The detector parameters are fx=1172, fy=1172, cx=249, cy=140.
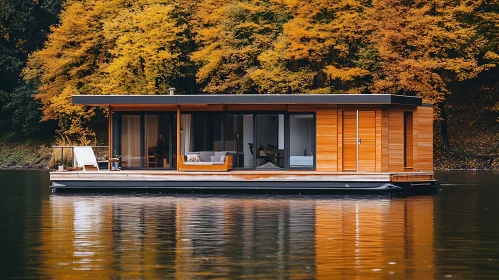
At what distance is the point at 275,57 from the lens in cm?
6450

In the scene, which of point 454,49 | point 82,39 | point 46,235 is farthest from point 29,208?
point 82,39

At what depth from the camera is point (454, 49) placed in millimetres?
65312

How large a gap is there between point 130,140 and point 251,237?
69.5 feet

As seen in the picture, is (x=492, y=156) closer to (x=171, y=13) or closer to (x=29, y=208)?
(x=171, y=13)

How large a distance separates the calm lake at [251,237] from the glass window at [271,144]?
17.0 feet

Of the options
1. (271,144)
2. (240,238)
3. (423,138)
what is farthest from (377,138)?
(240,238)

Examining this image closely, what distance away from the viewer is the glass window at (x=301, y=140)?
4319 cm

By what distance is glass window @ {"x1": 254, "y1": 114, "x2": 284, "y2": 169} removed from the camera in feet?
144

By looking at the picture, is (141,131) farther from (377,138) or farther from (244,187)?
(377,138)

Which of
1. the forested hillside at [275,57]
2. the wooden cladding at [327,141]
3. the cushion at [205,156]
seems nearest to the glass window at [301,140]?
the wooden cladding at [327,141]

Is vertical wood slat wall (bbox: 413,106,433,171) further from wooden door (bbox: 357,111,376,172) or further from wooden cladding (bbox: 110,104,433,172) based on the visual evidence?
wooden door (bbox: 357,111,376,172)

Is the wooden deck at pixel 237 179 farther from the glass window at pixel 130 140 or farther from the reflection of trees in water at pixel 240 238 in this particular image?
the reflection of trees in water at pixel 240 238

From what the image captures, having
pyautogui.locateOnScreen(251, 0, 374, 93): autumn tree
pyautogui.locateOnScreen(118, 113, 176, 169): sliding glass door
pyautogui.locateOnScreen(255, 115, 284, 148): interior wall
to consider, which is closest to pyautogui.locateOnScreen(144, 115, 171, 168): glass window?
pyautogui.locateOnScreen(118, 113, 176, 169): sliding glass door

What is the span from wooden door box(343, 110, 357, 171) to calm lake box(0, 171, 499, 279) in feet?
12.4
